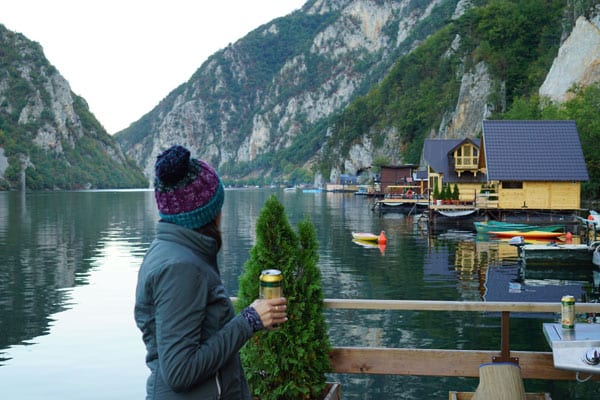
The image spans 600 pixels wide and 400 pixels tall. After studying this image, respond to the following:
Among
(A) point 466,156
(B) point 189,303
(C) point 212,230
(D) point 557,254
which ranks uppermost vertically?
(A) point 466,156

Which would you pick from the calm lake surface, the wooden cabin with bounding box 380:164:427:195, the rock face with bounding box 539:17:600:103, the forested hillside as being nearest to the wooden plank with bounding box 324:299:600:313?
the calm lake surface

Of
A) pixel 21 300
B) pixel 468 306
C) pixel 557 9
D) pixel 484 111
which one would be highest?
pixel 557 9

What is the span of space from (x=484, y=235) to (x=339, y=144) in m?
137

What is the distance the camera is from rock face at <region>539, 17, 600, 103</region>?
59000 millimetres

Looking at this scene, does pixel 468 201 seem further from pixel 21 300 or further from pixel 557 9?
pixel 557 9

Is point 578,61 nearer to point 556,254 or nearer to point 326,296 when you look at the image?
point 556,254

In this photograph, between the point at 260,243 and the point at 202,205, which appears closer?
the point at 202,205

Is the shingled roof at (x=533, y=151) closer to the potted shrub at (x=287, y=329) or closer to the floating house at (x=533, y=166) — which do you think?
the floating house at (x=533, y=166)

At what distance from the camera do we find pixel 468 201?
50844 millimetres

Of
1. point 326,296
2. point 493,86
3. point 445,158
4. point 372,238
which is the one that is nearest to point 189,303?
point 326,296

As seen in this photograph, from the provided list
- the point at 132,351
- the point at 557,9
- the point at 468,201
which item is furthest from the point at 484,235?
the point at 557,9

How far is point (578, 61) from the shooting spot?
198ft

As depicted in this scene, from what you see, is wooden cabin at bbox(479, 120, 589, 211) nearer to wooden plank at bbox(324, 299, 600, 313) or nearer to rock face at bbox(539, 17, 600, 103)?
rock face at bbox(539, 17, 600, 103)

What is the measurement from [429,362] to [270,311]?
3.10 meters
